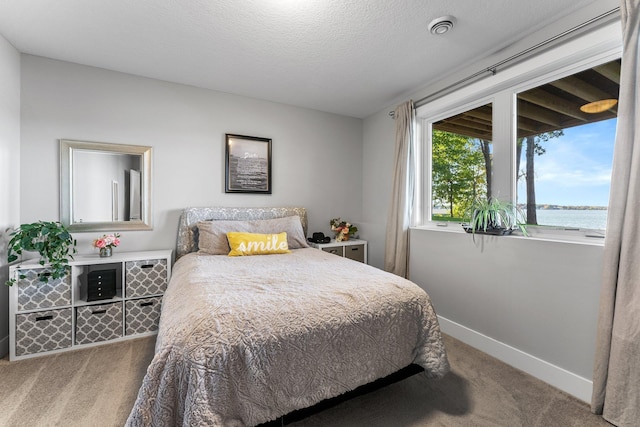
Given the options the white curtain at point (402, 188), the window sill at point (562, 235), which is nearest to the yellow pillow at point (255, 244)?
the white curtain at point (402, 188)

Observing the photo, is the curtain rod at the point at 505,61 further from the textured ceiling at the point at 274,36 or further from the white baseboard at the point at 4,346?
the white baseboard at the point at 4,346

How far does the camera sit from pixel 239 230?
2.85 metres

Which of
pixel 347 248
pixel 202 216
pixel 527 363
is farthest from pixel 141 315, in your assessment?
pixel 527 363

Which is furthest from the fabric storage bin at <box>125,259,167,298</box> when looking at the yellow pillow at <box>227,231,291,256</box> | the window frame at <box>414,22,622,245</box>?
the window frame at <box>414,22,622,245</box>

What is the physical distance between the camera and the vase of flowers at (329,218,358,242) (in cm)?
357

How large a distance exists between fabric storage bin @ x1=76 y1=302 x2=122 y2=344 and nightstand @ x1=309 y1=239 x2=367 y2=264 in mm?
2026

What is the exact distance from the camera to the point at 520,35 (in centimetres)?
208

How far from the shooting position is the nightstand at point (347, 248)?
3359 millimetres

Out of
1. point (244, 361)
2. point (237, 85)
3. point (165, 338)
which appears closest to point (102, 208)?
point (237, 85)

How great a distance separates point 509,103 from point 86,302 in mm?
3922

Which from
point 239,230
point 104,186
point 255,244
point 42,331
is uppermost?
point 104,186

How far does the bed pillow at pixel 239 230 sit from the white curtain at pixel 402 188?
1.04m

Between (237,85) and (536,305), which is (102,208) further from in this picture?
(536,305)

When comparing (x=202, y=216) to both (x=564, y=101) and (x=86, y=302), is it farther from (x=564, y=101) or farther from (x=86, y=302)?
(x=564, y=101)
